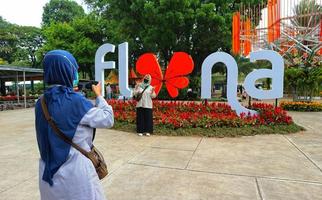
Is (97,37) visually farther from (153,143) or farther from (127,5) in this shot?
(153,143)

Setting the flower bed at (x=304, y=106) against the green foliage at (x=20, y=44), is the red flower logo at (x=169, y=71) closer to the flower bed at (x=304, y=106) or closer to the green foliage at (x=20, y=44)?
the flower bed at (x=304, y=106)

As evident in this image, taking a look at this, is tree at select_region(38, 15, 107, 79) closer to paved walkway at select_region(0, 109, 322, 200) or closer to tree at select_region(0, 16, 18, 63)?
tree at select_region(0, 16, 18, 63)

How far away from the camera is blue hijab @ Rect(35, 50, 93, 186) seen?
Result: 175 cm

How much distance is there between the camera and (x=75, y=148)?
1.79m

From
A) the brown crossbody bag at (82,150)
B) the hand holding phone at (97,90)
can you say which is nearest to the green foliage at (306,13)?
the hand holding phone at (97,90)

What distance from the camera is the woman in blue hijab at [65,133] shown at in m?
1.75

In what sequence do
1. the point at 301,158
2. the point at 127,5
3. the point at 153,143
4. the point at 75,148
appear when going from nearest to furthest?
the point at 75,148
the point at 301,158
the point at 153,143
the point at 127,5

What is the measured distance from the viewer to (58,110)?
1.74 metres

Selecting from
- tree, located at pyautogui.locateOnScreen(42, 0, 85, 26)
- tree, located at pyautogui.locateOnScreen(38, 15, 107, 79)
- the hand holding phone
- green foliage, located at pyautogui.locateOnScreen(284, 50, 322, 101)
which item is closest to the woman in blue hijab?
the hand holding phone

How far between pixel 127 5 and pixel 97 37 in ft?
31.1

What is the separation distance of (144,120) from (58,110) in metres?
5.89

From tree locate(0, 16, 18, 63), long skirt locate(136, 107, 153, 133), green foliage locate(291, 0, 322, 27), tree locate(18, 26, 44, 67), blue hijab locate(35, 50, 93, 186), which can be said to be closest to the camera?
blue hijab locate(35, 50, 93, 186)

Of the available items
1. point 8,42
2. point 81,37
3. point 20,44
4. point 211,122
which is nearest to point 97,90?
point 211,122

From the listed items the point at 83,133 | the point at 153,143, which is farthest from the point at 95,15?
the point at 83,133
